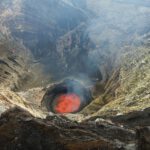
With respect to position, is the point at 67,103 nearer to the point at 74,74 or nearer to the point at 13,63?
the point at 74,74

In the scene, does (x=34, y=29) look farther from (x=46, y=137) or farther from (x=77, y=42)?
(x=46, y=137)

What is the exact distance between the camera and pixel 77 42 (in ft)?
278

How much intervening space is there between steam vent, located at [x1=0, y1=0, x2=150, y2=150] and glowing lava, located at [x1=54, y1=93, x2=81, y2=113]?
0.52 feet

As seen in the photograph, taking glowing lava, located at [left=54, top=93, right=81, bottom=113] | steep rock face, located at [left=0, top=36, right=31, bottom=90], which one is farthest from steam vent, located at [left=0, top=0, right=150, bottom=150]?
steep rock face, located at [left=0, top=36, right=31, bottom=90]

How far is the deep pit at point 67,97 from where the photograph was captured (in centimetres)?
5769

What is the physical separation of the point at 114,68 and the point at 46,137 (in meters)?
41.9

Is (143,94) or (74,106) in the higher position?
(143,94)

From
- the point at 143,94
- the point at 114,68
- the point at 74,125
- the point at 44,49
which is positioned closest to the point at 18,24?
the point at 44,49

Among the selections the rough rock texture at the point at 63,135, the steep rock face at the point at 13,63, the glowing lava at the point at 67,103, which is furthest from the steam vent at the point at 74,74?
the steep rock face at the point at 13,63

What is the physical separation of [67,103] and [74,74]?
1899 centimetres

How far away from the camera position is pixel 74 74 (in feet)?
258

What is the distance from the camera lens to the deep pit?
189 feet

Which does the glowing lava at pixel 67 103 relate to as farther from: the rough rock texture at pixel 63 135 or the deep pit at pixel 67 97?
the rough rock texture at pixel 63 135

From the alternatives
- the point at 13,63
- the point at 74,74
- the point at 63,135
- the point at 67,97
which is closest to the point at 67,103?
the point at 67,97
